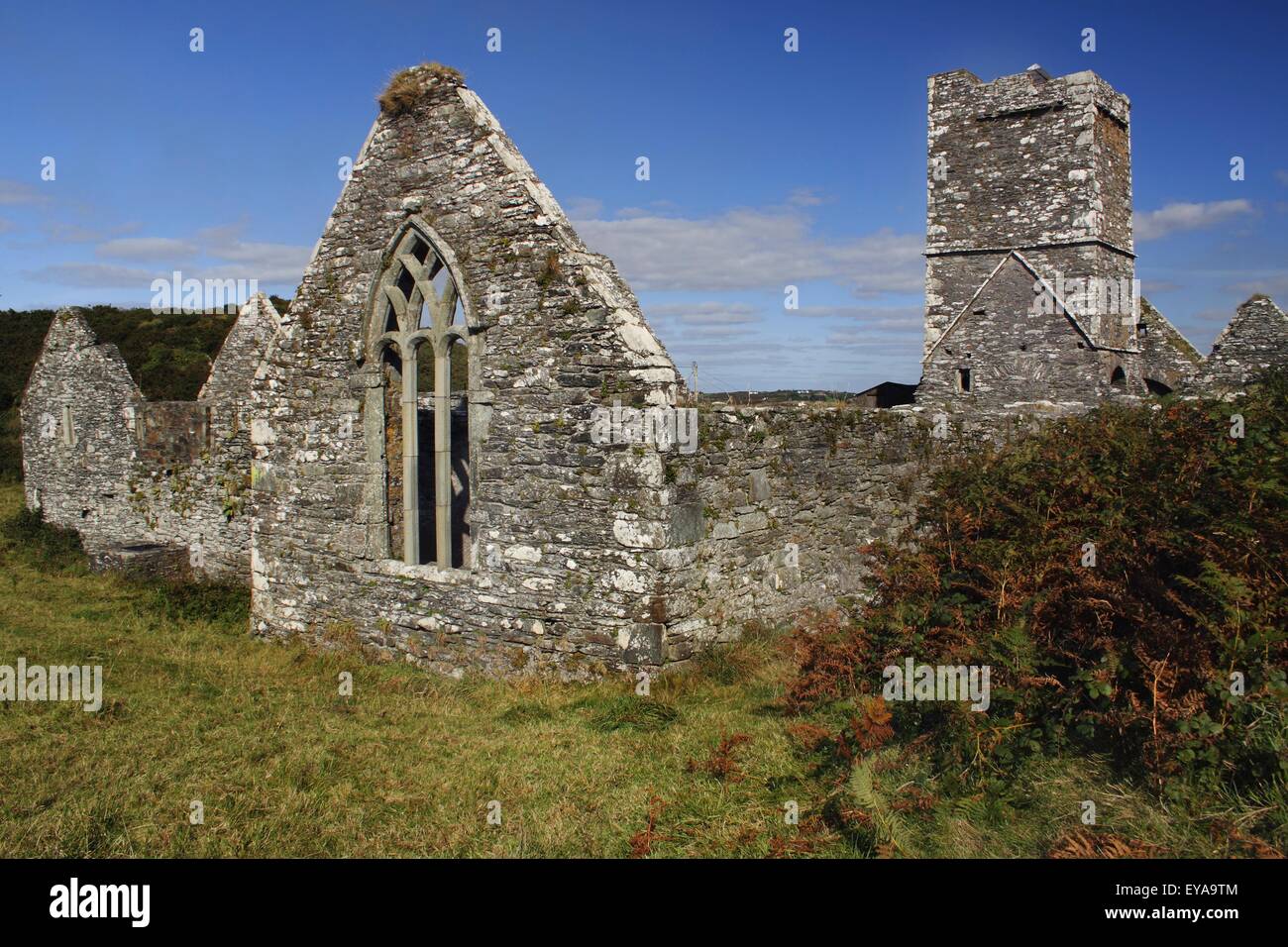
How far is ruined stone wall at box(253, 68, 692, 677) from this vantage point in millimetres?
8367

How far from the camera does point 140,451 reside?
713 inches

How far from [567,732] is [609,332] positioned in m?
3.79

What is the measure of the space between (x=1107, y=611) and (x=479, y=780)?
4620mm

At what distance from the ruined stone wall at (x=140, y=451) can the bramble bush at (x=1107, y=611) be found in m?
13.0

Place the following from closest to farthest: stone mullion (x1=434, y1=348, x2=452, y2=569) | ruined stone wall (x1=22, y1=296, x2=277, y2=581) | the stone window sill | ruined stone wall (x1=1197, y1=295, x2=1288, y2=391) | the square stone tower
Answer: the stone window sill → stone mullion (x1=434, y1=348, x2=452, y2=569) → ruined stone wall (x1=22, y1=296, x2=277, y2=581) → ruined stone wall (x1=1197, y1=295, x2=1288, y2=391) → the square stone tower

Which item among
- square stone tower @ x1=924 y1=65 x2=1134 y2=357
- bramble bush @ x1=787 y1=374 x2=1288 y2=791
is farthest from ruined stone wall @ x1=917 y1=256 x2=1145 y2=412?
bramble bush @ x1=787 y1=374 x2=1288 y2=791

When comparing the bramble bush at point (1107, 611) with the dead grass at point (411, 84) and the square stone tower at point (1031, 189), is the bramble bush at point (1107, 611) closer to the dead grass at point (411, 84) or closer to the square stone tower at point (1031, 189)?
the dead grass at point (411, 84)

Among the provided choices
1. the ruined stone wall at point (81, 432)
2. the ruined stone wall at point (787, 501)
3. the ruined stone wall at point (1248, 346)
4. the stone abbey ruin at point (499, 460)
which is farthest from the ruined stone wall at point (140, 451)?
the ruined stone wall at point (1248, 346)

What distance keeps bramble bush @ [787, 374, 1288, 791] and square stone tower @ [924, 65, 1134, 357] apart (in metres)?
14.0

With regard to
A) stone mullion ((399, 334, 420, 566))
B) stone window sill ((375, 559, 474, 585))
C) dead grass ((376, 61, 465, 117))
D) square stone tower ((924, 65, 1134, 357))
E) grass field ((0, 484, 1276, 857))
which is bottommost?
grass field ((0, 484, 1276, 857))

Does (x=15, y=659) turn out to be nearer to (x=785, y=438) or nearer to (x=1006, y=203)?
(x=785, y=438)

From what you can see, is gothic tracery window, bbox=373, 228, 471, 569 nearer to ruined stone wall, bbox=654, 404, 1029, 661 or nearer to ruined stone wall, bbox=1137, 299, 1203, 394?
ruined stone wall, bbox=654, 404, 1029, 661

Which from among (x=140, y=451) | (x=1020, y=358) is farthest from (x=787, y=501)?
(x=140, y=451)
